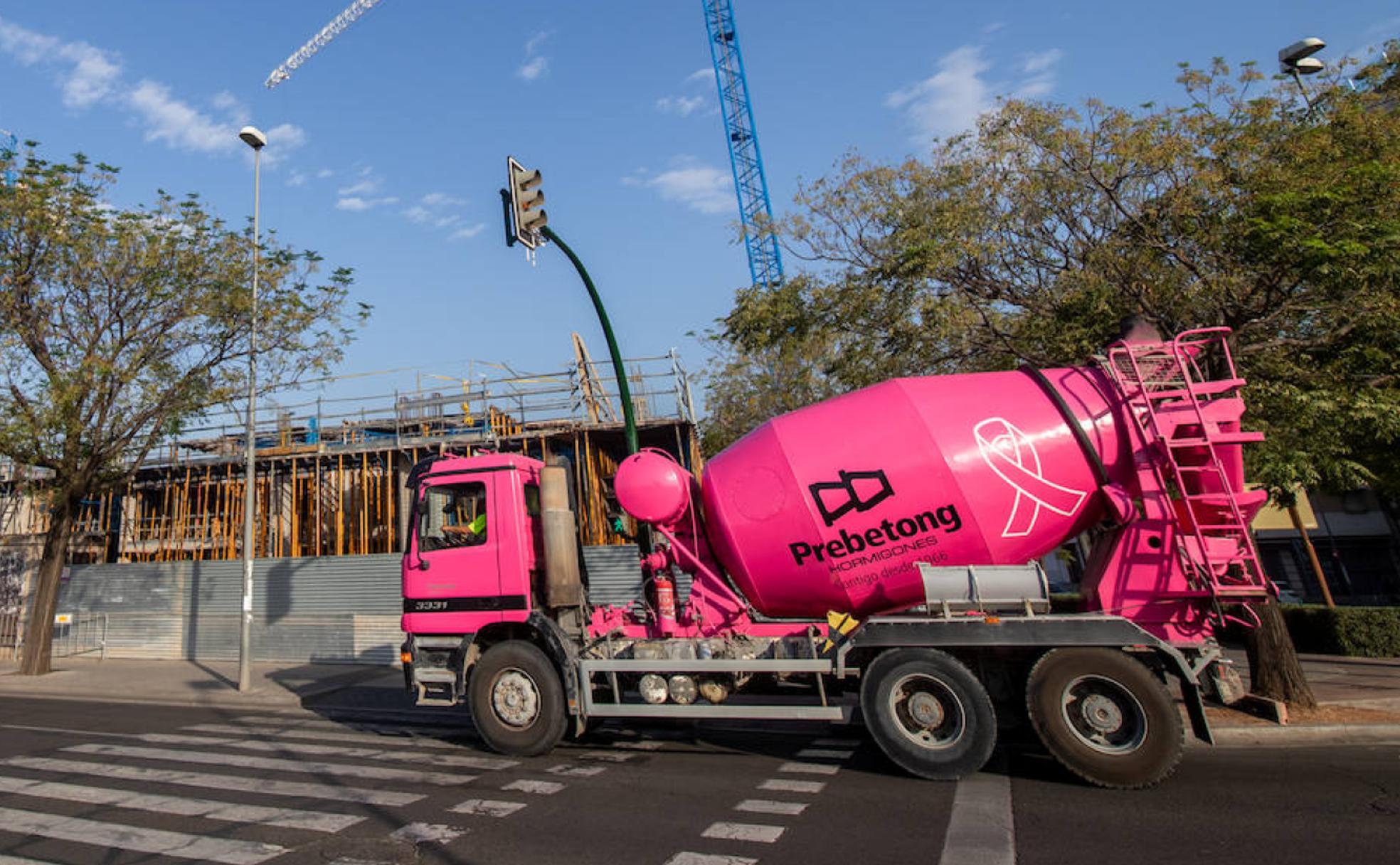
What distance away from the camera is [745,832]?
5105 mm

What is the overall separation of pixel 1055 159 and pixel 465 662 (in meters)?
10.2

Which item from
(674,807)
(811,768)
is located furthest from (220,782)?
(811,768)

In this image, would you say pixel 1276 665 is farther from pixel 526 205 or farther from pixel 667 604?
pixel 526 205

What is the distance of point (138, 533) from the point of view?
73.0ft

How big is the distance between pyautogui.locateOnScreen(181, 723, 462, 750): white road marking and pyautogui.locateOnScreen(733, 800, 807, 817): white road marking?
4041 millimetres

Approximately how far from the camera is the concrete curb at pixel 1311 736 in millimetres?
7227

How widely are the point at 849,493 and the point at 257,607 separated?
17.3 metres

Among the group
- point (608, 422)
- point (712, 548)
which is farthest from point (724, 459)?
point (608, 422)

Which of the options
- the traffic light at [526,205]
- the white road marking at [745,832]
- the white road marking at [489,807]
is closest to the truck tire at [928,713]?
the white road marking at [745,832]

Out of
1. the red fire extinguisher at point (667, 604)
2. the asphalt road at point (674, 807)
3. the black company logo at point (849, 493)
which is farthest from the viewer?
the red fire extinguisher at point (667, 604)

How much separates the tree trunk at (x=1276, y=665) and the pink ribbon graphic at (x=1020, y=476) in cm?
374

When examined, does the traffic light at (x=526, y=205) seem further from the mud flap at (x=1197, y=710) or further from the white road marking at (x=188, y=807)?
the mud flap at (x=1197, y=710)

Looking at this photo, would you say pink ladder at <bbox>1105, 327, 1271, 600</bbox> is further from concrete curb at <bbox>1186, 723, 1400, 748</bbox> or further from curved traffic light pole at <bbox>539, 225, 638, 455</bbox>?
curved traffic light pole at <bbox>539, 225, 638, 455</bbox>

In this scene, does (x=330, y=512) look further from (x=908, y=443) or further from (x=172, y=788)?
(x=908, y=443)
